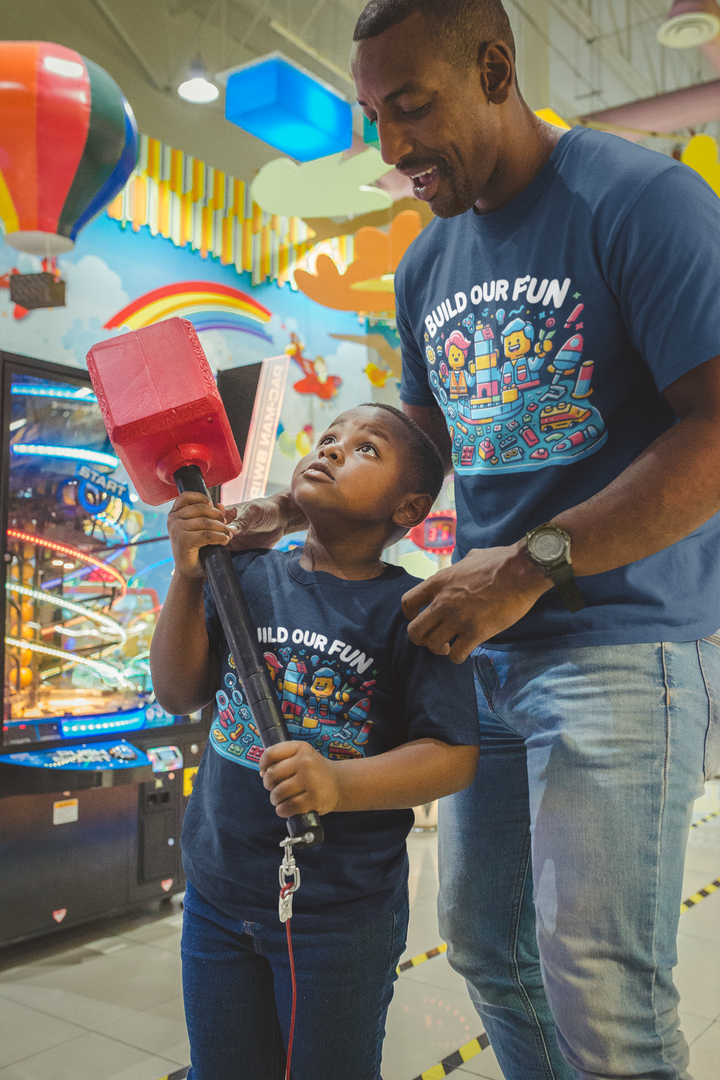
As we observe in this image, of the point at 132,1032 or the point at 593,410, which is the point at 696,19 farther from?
the point at 132,1032

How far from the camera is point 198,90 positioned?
5.27m

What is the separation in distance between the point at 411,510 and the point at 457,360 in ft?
0.75

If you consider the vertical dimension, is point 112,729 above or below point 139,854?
above

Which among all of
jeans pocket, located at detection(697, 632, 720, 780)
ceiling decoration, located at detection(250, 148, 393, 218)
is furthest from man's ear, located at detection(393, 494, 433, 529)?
ceiling decoration, located at detection(250, 148, 393, 218)

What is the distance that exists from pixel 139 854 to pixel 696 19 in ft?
16.4

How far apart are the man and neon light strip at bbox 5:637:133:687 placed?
6.95 ft

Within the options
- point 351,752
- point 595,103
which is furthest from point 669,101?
point 351,752

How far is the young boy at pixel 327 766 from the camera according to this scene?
43.3 inches

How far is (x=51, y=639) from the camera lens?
3279mm

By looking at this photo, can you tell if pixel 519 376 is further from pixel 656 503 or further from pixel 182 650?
pixel 182 650

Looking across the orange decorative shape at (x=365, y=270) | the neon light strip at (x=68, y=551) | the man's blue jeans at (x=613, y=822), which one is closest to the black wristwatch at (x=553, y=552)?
the man's blue jeans at (x=613, y=822)

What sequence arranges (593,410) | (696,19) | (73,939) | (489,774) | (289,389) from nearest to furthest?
(593,410) → (489,774) → (73,939) → (696,19) → (289,389)

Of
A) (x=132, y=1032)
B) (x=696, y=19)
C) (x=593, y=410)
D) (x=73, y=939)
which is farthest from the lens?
(x=696, y=19)

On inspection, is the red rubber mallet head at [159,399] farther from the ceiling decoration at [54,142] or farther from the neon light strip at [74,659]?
the ceiling decoration at [54,142]
